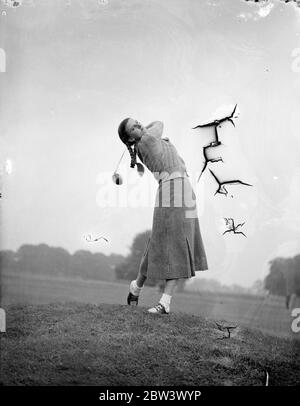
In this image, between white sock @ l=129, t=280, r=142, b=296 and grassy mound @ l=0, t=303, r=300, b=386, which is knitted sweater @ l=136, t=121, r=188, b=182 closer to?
white sock @ l=129, t=280, r=142, b=296

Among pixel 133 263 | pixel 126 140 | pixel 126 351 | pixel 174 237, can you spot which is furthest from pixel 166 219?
pixel 126 351

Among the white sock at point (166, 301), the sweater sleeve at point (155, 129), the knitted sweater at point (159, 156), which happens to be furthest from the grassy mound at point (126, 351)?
the sweater sleeve at point (155, 129)

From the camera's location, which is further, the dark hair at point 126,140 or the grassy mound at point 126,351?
the dark hair at point 126,140

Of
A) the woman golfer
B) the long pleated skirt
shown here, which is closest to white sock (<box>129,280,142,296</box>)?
the woman golfer

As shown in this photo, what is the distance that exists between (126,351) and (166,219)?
0.90m

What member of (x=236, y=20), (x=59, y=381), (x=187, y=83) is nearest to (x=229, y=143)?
(x=187, y=83)

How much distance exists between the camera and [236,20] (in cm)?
404

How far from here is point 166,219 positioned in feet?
12.6

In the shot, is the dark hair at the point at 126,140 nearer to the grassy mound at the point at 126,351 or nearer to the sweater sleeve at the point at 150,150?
the sweater sleeve at the point at 150,150

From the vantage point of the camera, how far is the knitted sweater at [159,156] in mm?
3826

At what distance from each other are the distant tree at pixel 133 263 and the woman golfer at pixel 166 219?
33 mm

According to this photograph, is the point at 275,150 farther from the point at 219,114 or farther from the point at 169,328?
the point at 169,328

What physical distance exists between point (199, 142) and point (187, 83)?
0.42 metres

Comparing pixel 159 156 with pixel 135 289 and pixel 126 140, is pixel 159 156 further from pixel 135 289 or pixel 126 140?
pixel 135 289
